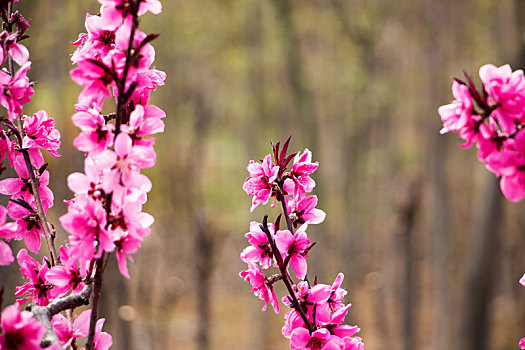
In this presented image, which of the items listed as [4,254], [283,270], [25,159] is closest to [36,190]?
[25,159]

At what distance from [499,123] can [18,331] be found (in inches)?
30.5

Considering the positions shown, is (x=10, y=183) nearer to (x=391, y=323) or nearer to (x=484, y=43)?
(x=484, y=43)

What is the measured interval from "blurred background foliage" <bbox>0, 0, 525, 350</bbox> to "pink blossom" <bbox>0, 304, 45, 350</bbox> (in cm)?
119

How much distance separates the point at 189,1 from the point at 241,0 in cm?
127

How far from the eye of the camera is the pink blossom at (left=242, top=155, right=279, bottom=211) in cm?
109

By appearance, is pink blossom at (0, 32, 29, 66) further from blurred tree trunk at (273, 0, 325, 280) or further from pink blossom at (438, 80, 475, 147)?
blurred tree trunk at (273, 0, 325, 280)

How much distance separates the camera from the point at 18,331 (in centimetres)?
74

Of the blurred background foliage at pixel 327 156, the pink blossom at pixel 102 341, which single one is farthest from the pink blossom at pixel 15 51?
the blurred background foliage at pixel 327 156

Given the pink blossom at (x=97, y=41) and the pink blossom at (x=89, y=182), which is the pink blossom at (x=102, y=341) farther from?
the pink blossom at (x=97, y=41)

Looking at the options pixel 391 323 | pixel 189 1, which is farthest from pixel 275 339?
pixel 189 1

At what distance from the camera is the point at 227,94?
13.4m

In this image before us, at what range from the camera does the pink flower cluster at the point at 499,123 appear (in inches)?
30.5

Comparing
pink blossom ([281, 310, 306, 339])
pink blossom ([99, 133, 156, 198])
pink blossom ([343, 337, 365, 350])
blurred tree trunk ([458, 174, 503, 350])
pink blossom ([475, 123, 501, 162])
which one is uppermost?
blurred tree trunk ([458, 174, 503, 350])

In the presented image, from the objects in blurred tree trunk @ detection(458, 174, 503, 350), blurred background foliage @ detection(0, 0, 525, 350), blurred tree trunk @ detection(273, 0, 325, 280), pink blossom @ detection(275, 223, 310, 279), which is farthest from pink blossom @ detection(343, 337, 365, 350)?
blurred tree trunk @ detection(273, 0, 325, 280)
